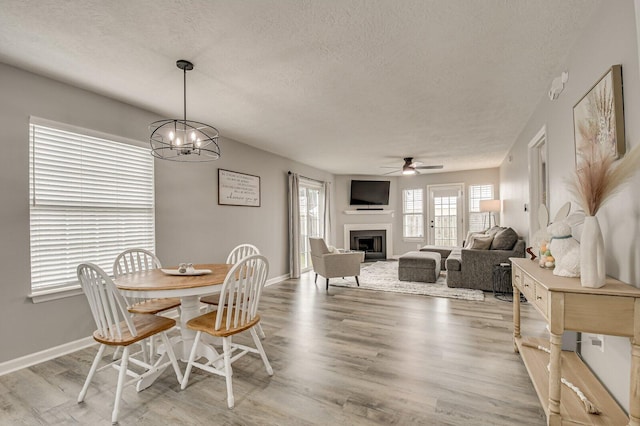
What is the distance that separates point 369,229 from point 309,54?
681 cm

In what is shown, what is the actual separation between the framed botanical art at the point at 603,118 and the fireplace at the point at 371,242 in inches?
262

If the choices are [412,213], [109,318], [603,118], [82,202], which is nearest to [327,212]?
[412,213]

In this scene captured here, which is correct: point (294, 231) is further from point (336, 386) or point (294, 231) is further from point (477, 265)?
point (336, 386)

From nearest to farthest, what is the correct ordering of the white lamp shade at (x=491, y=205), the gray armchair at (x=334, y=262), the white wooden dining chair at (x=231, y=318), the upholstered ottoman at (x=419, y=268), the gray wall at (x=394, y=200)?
the white wooden dining chair at (x=231, y=318), the gray armchair at (x=334, y=262), the upholstered ottoman at (x=419, y=268), the white lamp shade at (x=491, y=205), the gray wall at (x=394, y=200)

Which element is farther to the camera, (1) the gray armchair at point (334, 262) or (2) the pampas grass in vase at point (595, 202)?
(1) the gray armchair at point (334, 262)

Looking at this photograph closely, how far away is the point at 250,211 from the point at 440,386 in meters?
3.90

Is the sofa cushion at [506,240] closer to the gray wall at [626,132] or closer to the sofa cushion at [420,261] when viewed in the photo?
the sofa cushion at [420,261]

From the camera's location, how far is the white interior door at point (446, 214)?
815 centimetres

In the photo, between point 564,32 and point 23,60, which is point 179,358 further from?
point 564,32

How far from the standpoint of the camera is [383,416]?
1.82 metres

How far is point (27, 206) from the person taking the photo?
99.9 inches

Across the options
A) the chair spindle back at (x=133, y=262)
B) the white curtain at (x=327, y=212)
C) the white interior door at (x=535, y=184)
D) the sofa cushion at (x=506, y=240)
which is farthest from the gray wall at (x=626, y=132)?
the white curtain at (x=327, y=212)

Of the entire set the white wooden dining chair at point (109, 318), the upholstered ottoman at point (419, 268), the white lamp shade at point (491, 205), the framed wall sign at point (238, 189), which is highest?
the framed wall sign at point (238, 189)

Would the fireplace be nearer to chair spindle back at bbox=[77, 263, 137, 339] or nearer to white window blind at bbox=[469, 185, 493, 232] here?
white window blind at bbox=[469, 185, 493, 232]
